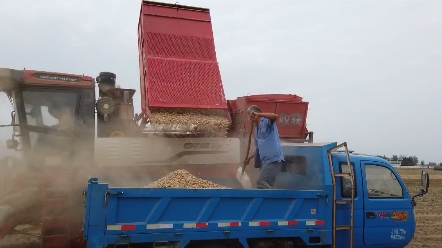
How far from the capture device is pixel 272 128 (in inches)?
208

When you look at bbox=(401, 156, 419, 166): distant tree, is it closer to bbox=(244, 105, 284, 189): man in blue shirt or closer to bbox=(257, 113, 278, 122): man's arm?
bbox=(244, 105, 284, 189): man in blue shirt

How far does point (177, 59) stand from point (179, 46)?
1.12 feet

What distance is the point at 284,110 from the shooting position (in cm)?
886

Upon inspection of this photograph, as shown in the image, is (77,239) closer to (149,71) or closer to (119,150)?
(119,150)

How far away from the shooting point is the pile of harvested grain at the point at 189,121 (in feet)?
20.0

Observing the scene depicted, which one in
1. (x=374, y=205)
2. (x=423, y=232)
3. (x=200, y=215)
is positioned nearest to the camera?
(x=200, y=215)

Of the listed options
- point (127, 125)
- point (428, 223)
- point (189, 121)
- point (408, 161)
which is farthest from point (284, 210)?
point (408, 161)

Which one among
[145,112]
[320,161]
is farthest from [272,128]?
[145,112]

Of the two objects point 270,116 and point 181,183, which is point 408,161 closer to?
point 270,116

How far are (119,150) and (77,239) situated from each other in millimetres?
2090

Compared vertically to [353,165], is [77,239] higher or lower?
lower

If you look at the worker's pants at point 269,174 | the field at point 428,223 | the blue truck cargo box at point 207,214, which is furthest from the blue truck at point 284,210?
the field at point 428,223

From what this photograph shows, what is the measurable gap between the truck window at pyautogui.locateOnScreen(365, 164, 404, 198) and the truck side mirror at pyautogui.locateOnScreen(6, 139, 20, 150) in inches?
189

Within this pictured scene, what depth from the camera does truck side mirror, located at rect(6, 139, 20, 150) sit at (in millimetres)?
5070
